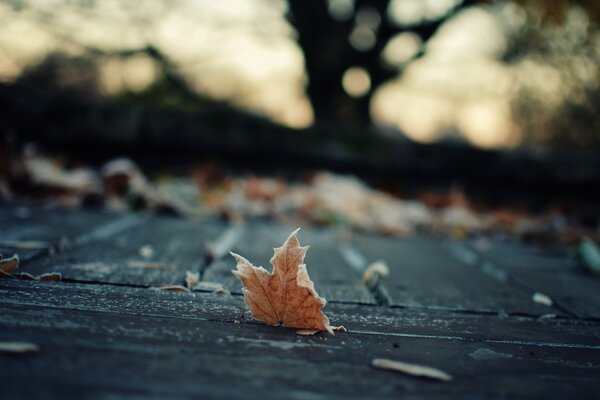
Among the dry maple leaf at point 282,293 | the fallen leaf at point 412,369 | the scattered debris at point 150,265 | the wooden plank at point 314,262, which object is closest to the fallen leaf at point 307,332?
the dry maple leaf at point 282,293

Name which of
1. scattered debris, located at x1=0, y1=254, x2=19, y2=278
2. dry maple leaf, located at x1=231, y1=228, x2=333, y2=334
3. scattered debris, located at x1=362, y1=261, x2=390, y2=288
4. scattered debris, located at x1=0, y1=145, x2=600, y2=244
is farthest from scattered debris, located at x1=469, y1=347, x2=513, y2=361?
scattered debris, located at x1=0, y1=145, x2=600, y2=244

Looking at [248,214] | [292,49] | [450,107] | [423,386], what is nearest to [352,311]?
[423,386]

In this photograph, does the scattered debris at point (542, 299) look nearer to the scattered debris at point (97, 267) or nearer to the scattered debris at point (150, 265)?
the scattered debris at point (150, 265)

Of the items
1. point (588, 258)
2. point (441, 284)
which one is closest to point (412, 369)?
point (441, 284)

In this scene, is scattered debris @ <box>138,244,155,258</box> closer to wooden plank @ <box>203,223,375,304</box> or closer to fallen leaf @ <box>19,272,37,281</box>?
wooden plank @ <box>203,223,375,304</box>

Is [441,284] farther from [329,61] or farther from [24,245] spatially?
[329,61]

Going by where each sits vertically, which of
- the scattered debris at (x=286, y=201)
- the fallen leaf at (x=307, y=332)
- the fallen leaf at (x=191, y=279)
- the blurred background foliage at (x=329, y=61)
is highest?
the blurred background foliage at (x=329, y=61)
